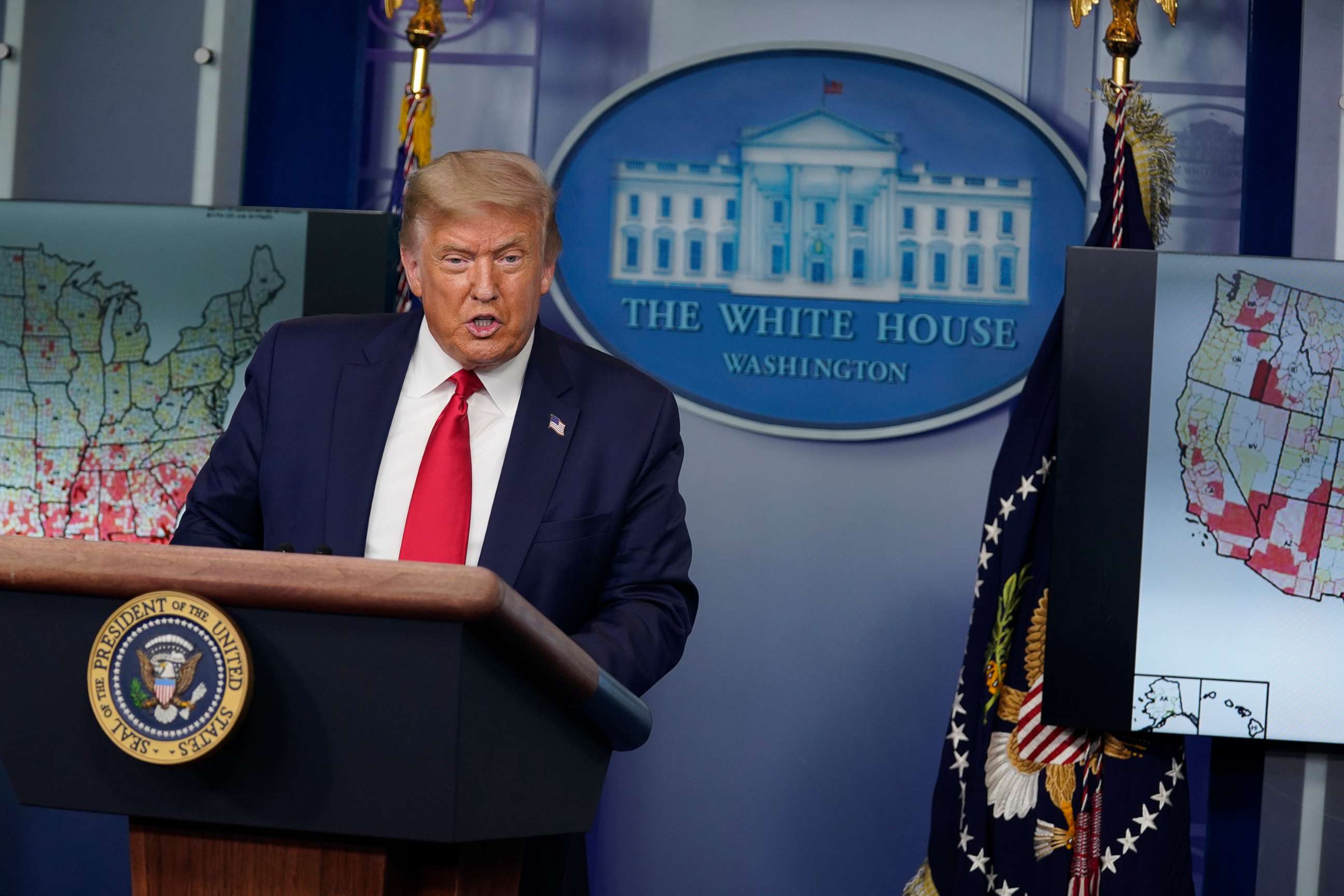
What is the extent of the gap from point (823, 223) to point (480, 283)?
5.94 ft

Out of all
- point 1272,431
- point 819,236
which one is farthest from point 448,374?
point 819,236

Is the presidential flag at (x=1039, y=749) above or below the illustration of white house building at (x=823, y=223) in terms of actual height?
below

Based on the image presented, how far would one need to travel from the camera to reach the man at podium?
5.83ft

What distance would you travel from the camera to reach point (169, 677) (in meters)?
1.09

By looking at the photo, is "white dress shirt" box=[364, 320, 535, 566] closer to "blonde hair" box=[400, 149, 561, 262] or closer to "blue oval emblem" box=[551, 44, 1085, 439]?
"blonde hair" box=[400, 149, 561, 262]

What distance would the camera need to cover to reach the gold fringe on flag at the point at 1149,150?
281 cm

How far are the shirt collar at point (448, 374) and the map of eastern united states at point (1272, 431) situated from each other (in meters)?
1.39

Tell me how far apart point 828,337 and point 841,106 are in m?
0.57

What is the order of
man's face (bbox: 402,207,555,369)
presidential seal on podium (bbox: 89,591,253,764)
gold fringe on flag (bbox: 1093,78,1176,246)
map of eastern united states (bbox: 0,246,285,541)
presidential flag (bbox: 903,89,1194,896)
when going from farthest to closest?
map of eastern united states (bbox: 0,246,285,541) → gold fringe on flag (bbox: 1093,78,1176,246) → presidential flag (bbox: 903,89,1194,896) → man's face (bbox: 402,207,555,369) → presidential seal on podium (bbox: 89,591,253,764)

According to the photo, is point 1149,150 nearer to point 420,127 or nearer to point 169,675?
point 420,127

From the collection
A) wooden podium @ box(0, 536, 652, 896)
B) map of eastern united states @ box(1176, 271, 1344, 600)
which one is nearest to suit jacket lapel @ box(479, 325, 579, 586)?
wooden podium @ box(0, 536, 652, 896)

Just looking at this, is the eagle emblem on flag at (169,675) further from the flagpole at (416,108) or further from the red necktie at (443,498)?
the flagpole at (416,108)

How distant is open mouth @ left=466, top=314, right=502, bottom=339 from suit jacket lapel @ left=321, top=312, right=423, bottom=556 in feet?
0.34

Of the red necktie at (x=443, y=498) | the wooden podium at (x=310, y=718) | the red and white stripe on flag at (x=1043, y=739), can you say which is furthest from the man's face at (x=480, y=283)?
the red and white stripe on flag at (x=1043, y=739)
